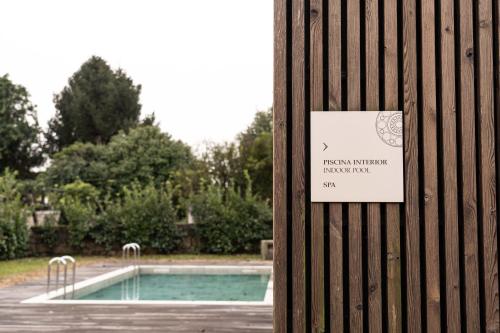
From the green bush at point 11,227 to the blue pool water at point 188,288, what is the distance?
3330 millimetres

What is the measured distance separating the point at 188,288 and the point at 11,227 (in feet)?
14.9

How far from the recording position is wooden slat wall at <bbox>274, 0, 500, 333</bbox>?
2.31 m

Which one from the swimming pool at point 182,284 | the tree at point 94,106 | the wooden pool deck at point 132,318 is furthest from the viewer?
the tree at point 94,106

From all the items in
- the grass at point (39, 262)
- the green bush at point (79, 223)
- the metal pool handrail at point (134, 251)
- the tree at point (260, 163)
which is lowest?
the grass at point (39, 262)

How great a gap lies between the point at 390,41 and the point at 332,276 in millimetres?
1008

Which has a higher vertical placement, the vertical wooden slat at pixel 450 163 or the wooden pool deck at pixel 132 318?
the vertical wooden slat at pixel 450 163

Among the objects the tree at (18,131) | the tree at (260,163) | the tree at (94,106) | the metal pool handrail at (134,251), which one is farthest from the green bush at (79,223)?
the tree at (94,106)

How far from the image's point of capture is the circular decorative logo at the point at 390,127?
2.34 m

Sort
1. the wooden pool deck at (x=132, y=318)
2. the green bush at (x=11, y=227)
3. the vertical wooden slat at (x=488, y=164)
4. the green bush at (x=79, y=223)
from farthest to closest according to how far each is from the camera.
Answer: the green bush at (x=79, y=223) < the green bush at (x=11, y=227) < the wooden pool deck at (x=132, y=318) < the vertical wooden slat at (x=488, y=164)

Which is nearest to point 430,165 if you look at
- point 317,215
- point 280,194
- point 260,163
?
point 317,215

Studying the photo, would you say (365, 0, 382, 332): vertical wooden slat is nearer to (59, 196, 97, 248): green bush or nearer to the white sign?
the white sign

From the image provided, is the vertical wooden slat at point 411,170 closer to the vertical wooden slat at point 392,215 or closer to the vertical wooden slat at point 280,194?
the vertical wooden slat at point 392,215

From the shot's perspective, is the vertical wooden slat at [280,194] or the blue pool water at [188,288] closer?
the vertical wooden slat at [280,194]

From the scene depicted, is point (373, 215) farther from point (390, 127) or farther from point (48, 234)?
point (48, 234)
